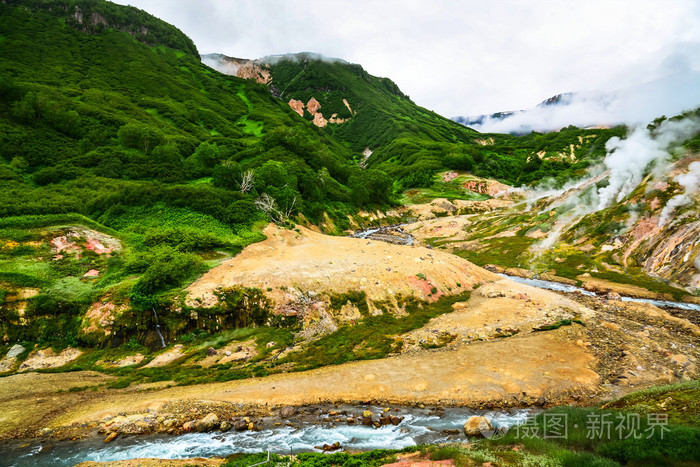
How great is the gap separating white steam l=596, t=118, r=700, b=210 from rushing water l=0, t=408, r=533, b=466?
168 feet

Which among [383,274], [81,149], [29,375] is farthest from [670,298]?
[81,149]

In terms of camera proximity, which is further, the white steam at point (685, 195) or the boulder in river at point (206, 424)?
the white steam at point (685, 195)

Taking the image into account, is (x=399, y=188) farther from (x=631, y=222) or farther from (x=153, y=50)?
(x=153, y=50)

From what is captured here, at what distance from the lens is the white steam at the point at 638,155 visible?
4738 cm

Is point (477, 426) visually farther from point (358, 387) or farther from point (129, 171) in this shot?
point (129, 171)

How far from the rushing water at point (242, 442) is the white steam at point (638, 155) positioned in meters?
51.1

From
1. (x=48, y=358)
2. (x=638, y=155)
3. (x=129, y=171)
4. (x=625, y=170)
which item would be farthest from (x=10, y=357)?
(x=638, y=155)

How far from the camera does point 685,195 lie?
36656 millimetres

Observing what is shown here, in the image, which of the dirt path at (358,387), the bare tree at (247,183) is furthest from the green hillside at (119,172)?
the dirt path at (358,387)

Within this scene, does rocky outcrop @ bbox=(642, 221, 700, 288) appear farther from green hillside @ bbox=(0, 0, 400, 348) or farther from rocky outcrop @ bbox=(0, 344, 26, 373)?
rocky outcrop @ bbox=(0, 344, 26, 373)

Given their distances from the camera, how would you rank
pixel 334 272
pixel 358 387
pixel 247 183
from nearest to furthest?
pixel 358 387 → pixel 334 272 → pixel 247 183

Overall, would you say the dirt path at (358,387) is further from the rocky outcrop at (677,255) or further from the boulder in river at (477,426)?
the rocky outcrop at (677,255)

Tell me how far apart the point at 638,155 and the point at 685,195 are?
18.3 meters

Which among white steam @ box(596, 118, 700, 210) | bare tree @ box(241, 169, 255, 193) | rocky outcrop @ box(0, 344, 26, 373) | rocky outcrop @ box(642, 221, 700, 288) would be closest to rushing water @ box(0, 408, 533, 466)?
rocky outcrop @ box(0, 344, 26, 373)
